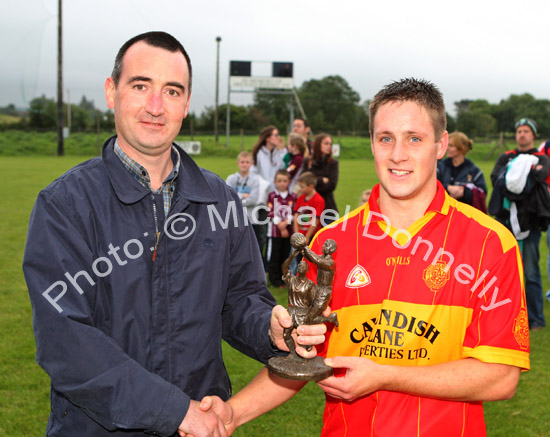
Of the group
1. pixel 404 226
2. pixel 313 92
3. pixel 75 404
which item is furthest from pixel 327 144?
pixel 313 92

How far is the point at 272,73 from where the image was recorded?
166 ft

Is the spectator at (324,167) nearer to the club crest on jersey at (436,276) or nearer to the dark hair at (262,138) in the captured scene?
the dark hair at (262,138)

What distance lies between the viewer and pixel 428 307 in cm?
222

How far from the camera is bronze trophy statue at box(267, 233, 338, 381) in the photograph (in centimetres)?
213

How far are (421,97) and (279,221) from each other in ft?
21.3

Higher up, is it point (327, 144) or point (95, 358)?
point (327, 144)

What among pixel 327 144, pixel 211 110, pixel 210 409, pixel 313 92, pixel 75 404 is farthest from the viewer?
pixel 313 92

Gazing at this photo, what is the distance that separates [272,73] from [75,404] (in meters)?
50.4

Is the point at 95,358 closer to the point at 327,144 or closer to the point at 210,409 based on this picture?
the point at 210,409

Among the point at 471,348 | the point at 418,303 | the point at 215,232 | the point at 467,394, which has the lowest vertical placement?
the point at 467,394

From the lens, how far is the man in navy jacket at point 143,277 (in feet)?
6.79

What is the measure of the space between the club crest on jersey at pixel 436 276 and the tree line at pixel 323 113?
4837cm

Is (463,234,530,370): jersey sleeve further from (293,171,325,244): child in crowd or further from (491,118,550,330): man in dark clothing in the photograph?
(293,171,325,244): child in crowd

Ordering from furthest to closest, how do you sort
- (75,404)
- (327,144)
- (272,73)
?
(272,73)
(327,144)
(75,404)
